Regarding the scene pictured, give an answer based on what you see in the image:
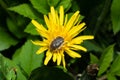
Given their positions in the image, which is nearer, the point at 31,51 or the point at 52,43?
the point at 52,43

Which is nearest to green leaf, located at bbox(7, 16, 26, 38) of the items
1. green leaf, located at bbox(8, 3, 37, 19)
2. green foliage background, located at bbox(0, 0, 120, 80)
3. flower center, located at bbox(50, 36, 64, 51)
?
green foliage background, located at bbox(0, 0, 120, 80)

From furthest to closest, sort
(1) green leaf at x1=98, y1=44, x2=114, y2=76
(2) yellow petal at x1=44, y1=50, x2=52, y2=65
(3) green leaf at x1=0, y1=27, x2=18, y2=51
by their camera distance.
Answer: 1. (3) green leaf at x1=0, y1=27, x2=18, y2=51
2. (1) green leaf at x1=98, y1=44, x2=114, y2=76
3. (2) yellow petal at x1=44, y1=50, x2=52, y2=65

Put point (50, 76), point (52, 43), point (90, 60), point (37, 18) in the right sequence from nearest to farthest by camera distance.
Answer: point (52, 43) → point (50, 76) → point (37, 18) → point (90, 60)

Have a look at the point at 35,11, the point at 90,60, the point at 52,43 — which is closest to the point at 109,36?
the point at 90,60

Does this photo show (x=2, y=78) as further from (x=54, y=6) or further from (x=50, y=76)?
(x=54, y=6)

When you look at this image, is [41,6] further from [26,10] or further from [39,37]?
[39,37]

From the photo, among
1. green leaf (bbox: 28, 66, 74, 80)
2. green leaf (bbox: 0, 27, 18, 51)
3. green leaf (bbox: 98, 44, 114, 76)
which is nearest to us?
green leaf (bbox: 28, 66, 74, 80)

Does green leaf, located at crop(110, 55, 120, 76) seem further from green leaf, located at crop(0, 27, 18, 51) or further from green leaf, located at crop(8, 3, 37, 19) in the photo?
green leaf, located at crop(0, 27, 18, 51)
